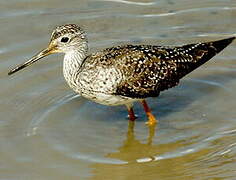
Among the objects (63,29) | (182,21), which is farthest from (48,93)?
(182,21)

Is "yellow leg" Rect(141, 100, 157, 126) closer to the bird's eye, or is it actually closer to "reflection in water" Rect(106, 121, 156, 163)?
"reflection in water" Rect(106, 121, 156, 163)

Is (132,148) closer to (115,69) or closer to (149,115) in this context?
(149,115)

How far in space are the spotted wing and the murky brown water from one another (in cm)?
61

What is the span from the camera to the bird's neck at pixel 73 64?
30.6 ft

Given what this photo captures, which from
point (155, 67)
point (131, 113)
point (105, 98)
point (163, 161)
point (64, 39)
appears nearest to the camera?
point (163, 161)

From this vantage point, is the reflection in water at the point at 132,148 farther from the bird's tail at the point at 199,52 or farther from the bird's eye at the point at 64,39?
the bird's eye at the point at 64,39

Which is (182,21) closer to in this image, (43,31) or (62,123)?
(43,31)

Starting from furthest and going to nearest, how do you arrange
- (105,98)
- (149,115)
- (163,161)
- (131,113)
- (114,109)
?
(114,109), (131,113), (149,115), (105,98), (163,161)

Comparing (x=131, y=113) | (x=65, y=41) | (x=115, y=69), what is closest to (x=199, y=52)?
(x=131, y=113)

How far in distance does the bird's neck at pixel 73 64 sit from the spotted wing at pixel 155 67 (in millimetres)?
626

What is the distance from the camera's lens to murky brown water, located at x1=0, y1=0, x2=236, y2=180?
8.64m

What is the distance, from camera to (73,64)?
9.37m

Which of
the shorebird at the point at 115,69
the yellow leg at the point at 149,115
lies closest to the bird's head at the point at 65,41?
the shorebird at the point at 115,69

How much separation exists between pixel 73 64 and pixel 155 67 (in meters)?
1.18
